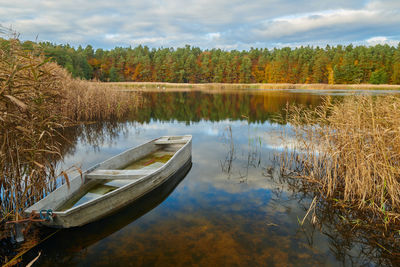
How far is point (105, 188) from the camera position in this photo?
18.6ft

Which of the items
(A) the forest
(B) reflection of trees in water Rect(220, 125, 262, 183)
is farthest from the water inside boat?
(A) the forest

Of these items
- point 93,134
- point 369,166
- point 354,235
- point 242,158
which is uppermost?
point 369,166

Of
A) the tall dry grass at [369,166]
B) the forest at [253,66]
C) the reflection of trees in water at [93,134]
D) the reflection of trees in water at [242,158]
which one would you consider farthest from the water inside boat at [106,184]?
the forest at [253,66]

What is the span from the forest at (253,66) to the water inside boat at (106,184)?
220 feet

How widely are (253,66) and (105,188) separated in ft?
292

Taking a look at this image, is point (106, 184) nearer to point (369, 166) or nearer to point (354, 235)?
point (354, 235)

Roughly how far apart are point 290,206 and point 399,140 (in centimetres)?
266

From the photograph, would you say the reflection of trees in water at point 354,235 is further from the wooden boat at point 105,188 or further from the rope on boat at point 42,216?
the rope on boat at point 42,216

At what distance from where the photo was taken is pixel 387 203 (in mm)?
5219

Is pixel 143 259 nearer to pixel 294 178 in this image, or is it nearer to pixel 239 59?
pixel 294 178

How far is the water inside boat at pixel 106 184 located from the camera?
4.95m

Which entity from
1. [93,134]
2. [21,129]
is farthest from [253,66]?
[21,129]

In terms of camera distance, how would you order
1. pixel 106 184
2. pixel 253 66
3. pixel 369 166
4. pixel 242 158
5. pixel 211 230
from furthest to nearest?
pixel 253 66
pixel 242 158
pixel 106 184
pixel 369 166
pixel 211 230

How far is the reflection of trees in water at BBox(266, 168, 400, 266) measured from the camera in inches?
153
